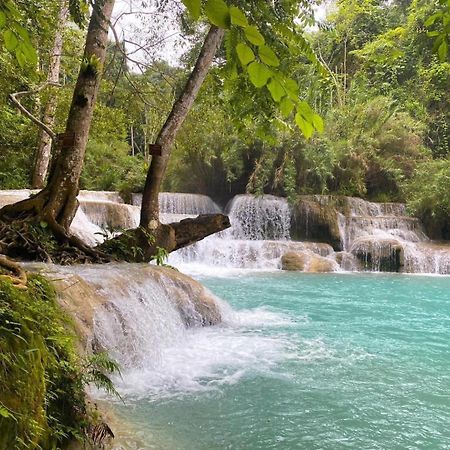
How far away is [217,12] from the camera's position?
38.4 inches

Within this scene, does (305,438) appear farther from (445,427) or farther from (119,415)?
(119,415)

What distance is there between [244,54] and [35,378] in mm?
1629

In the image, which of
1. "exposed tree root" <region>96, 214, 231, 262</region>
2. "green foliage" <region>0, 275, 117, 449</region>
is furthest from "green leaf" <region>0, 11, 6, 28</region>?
"exposed tree root" <region>96, 214, 231, 262</region>

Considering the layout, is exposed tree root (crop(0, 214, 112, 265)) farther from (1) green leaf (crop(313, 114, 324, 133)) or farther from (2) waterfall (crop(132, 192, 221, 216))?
(2) waterfall (crop(132, 192, 221, 216))

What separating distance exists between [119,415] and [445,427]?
2433mm

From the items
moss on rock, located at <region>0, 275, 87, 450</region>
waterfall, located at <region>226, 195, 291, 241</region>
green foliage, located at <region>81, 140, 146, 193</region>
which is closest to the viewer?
moss on rock, located at <region>0, 275, 87, 450</region>

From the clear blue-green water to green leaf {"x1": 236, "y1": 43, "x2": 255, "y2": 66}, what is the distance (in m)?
2.58

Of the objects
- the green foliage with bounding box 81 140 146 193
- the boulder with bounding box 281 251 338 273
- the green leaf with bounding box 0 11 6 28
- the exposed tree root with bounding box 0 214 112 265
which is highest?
the green foliage with bounding box 81 140 146 193

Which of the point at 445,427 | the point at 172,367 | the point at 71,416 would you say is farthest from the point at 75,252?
the point at 445,427

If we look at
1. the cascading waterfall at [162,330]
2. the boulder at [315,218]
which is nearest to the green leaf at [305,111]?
A: the cascading waterfall at [162,330]

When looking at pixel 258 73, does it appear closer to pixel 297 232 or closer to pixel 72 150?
pixel 72 150

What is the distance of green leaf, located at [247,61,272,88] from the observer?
105cm

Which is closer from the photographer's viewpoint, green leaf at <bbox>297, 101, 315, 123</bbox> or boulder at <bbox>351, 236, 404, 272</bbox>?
green leaf at <bbox>297, 101, 315, 123</bbox>

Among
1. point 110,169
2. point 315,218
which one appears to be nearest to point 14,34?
point 315,218
